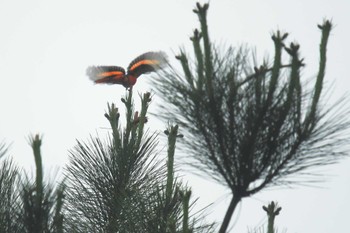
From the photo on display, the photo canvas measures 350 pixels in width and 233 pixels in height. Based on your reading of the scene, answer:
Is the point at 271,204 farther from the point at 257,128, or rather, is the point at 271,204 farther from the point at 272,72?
the point at 272,72

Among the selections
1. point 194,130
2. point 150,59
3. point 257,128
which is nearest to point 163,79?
point 194,130

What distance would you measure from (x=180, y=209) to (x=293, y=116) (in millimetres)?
1581

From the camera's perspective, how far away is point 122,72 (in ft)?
13.8

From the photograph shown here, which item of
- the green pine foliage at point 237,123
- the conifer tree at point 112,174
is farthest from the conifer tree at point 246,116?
the conifer tree at point 112,174

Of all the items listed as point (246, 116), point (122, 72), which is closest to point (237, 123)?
point (246, 116)

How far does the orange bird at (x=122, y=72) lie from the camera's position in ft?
12.9

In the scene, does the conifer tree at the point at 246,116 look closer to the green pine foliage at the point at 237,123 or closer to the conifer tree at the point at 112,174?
the green pine foliage at the point at 237,123

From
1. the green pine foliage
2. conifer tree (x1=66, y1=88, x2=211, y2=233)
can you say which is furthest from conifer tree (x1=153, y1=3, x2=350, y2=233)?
conifer tree (x1=66, y1=88, x2=211, y2=233)

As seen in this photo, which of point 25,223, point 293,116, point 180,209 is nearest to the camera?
point 293,116

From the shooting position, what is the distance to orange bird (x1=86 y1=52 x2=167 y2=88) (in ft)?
12.9

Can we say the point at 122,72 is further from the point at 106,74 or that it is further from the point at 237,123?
the point at 237,123

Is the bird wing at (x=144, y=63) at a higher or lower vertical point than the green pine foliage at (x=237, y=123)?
higher

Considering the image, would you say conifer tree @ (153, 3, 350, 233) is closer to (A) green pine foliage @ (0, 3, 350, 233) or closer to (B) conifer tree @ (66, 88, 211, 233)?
(A) green pine foliage @ (0, 3, 350, 233)

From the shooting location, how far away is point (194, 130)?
297 cm
